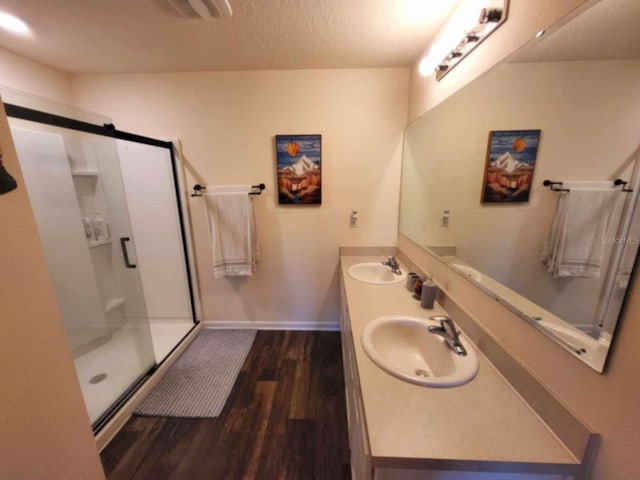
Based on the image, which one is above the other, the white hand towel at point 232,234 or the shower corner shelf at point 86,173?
the shower corner shelf at point 86,173

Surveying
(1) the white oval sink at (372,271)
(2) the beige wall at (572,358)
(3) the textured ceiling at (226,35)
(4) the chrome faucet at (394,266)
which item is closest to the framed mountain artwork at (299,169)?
(3) the textured ceiling at (226,35)

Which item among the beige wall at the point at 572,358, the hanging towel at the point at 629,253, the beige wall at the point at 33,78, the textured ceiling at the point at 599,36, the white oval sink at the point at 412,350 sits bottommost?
the white oval sink at the point at 412,350

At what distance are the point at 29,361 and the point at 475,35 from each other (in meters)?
2.12

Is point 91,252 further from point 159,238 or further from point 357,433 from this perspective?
point 357,433

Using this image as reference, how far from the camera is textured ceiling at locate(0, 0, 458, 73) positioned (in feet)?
4.25

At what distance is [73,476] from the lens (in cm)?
90

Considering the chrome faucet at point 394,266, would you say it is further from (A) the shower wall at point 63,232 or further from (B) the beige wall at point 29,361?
(A) the shower wall at point 63,232

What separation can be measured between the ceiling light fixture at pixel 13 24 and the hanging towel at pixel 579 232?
2.76 metres

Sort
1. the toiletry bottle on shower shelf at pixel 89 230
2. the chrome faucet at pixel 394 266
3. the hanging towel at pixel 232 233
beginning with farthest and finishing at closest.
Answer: the hanging towel at pixel 232 233, the toiletry bottle on shower shelf at pixel 89 230, the chrome faucet at pixel 394 266

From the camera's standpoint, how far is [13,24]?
4.63ft

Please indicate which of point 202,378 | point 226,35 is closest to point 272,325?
point 202,378

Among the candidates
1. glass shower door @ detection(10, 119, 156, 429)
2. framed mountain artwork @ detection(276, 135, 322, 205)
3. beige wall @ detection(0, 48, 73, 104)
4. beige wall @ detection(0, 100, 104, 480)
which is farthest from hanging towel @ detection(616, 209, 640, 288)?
beige wall @ detection(0, 48, 73, 104)

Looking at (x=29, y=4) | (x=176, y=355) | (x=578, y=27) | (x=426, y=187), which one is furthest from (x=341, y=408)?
(x=29, y=4)

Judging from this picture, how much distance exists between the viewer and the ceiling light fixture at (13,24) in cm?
135
